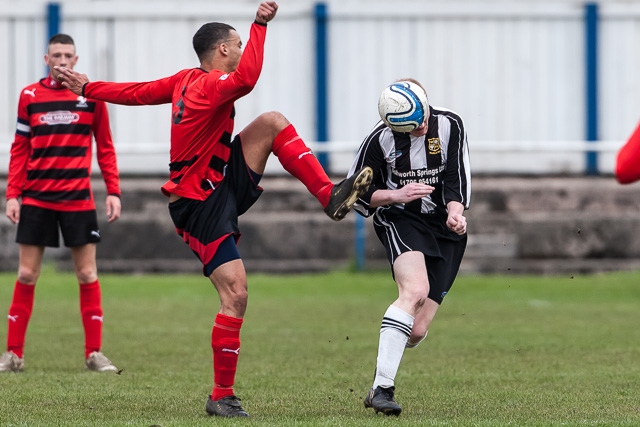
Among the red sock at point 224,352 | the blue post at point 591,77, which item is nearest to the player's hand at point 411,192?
the red sock at point 224,352

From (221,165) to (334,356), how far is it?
136 inches

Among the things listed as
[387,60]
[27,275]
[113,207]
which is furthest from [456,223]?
[387,60]

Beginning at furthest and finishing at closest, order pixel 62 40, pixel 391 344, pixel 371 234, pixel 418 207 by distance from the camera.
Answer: pixel 371 234 < pixel 62 40 < pixel 418 207 < pixel 391 344

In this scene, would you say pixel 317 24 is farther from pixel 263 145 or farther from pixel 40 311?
pixel 263 145

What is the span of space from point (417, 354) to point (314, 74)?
32.2 feet

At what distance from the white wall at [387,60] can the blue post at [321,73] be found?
0.10 m

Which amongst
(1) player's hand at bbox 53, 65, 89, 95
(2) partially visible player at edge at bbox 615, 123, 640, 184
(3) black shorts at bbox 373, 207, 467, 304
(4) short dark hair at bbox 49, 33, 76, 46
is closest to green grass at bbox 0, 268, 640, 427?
(3) black shorts at bbox 373, 207, 467, 304

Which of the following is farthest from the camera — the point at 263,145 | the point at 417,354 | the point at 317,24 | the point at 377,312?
the point at 317,24

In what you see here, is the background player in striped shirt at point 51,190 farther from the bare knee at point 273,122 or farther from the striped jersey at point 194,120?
the bare knee at point 273,122

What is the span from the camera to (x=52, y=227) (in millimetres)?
9695

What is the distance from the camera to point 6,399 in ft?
26.2

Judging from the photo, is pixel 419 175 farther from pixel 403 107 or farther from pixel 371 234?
pixel 371 234

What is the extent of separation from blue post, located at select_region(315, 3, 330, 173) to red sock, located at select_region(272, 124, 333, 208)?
12.2 meters

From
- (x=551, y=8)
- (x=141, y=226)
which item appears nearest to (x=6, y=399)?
(x=141, y=226)
